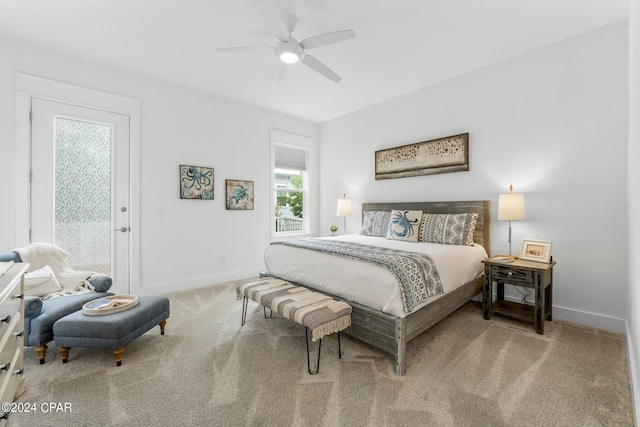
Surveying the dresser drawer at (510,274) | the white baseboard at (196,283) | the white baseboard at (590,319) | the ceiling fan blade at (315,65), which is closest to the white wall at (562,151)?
the white baseboard at (590,319)

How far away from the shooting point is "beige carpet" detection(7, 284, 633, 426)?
5.26ft

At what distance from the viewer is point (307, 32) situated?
9.09 ft

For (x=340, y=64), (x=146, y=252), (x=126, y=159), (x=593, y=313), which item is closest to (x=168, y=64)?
(x=126, y=159)

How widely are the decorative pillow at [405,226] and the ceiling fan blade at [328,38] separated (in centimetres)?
230

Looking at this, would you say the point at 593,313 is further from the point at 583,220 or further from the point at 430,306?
the point at 430,306

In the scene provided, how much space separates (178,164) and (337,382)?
11.6 feet

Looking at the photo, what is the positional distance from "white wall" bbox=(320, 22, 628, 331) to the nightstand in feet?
1.02

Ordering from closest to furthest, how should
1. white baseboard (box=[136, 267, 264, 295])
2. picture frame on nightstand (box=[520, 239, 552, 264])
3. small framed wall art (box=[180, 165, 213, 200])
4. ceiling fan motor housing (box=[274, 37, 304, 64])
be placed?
ceiling fan motor housing (box=[274, 37, 304, 64])
picture frame on nightstand (box=[520, 239, 552, 264])
white baseboard (box=[136, 267, 264, 295])
small framed wall art (box=[180, 165, 213, 200])

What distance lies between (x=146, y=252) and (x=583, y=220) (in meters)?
5.09

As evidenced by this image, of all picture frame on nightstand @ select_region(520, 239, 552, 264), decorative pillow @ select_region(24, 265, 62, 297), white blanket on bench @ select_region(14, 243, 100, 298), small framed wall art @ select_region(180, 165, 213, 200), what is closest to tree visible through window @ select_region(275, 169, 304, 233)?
small framed wall art @ select_region(180, 165, 213, 200)

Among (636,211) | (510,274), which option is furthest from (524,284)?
(636,211)

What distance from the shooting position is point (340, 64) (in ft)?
11.1

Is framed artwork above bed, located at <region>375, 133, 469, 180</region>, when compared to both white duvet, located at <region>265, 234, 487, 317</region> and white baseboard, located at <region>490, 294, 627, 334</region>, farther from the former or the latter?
white baseboard, located at <region>490, 294, 627, 334</region>

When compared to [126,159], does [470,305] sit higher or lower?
lower
